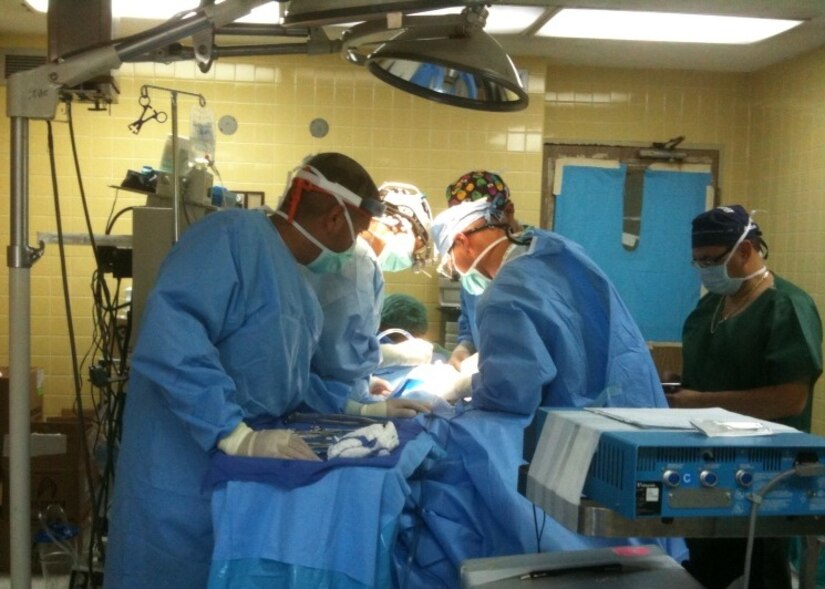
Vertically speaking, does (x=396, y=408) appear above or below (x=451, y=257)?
below

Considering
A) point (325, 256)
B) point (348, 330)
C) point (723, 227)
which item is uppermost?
point (723, 227)

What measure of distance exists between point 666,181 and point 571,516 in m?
4.75

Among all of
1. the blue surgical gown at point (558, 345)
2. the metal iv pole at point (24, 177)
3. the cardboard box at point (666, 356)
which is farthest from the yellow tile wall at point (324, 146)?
the metal iv pole at point (24, 177)

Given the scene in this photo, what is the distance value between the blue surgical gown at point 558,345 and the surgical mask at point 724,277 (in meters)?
0.61

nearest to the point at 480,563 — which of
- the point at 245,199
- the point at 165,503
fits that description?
the point at 165,503

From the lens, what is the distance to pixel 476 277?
3.28 m

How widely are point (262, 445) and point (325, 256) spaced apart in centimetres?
69

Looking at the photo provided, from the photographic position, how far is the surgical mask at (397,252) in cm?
396

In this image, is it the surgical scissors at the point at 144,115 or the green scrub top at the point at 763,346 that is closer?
the green scrub top at the point at 763,346

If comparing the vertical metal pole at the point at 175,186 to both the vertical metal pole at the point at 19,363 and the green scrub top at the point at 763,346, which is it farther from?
the green scrub top at the point at 763,346

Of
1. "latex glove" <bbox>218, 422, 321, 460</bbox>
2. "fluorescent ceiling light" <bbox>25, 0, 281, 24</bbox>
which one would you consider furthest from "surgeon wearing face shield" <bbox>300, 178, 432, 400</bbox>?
"fluorescent ceiling light" <bbox>25, 0, 281, 24</bbox>

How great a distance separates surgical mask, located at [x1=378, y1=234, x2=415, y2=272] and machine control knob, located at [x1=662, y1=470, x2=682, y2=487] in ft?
8.69

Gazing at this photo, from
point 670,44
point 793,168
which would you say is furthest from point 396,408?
point 793,168

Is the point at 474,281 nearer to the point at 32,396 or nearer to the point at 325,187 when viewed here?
the point at 325,187
